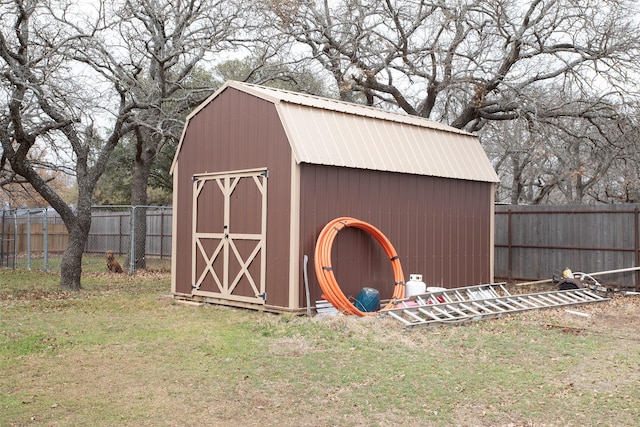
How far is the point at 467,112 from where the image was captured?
18.1 meters

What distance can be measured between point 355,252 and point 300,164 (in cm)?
175

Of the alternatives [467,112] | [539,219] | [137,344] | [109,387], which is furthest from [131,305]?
[467,112]

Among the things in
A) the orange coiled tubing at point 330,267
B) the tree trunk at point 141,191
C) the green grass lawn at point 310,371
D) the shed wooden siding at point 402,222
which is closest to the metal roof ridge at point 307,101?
the shed wooden siding at point 402,222

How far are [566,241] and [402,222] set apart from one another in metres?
5.26

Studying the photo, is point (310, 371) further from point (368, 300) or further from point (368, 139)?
point (368, 139)

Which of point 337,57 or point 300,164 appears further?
point 337,57

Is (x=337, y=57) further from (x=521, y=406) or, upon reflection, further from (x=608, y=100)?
(x=521, y=406)

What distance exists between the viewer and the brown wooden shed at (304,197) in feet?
33.5

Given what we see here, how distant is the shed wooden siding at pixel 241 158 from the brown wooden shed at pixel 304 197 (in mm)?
18

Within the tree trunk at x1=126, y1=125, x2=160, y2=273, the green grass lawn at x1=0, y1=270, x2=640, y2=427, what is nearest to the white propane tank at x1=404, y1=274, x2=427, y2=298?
the green grass lawn at x1=0, y1=270, x2=640, y2=427

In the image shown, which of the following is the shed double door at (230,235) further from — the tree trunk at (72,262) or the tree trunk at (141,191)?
the tree trunk at (141,191)

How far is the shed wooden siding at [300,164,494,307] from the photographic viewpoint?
1035 cm

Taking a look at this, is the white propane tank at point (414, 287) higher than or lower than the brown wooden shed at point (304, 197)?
lower

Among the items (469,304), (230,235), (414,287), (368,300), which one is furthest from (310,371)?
(230,235)
